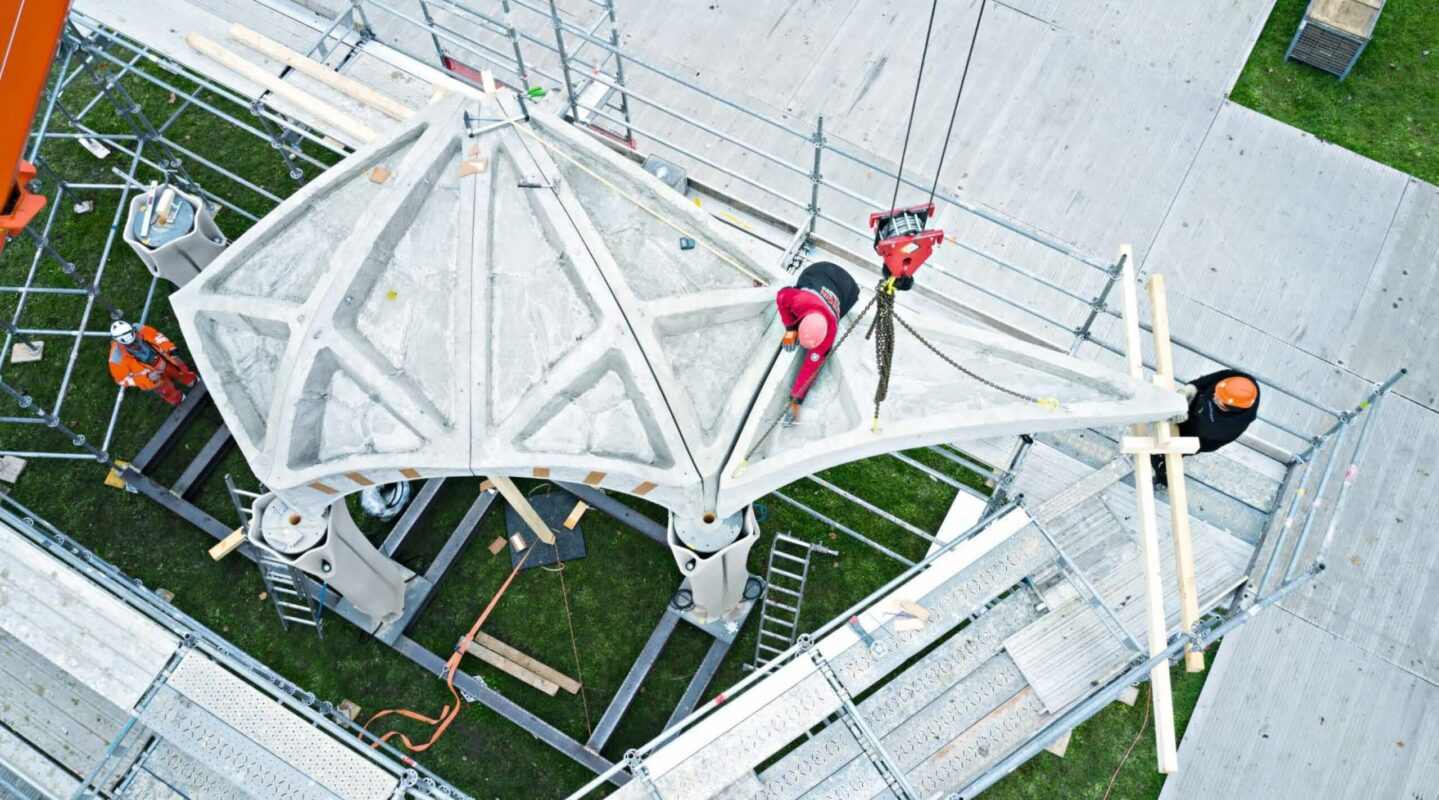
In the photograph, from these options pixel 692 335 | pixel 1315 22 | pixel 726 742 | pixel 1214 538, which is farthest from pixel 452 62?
pixel 1315 22

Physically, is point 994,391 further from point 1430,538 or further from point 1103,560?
point 1430,538

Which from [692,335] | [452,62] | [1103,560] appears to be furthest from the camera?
[452,62]

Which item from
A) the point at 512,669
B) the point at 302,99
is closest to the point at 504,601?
the point at 512,669

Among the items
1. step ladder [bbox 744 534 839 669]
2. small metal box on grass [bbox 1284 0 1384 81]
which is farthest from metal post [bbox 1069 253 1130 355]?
small metal box on grass [bbox 1284 0 1384 81]

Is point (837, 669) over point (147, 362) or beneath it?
beneath

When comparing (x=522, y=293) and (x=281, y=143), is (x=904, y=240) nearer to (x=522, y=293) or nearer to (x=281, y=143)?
(x=522, y=293)

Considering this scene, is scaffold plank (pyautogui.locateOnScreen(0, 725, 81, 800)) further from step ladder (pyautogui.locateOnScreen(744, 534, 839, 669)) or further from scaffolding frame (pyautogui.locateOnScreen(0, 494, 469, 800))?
step ladder (pyautogui.locateOnScreen(744, 534, 839, 669))

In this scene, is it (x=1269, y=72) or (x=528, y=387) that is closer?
(x=528, y=387)
